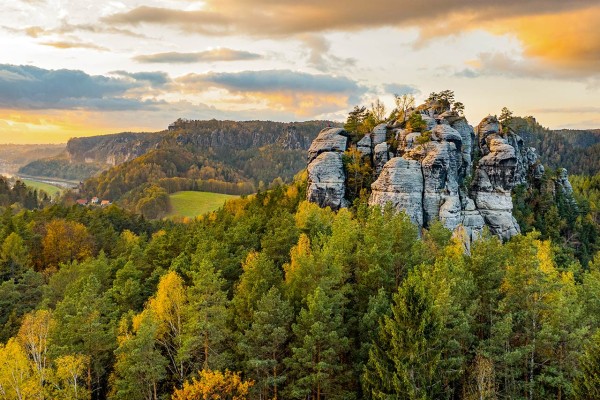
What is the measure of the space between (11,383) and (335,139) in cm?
6123

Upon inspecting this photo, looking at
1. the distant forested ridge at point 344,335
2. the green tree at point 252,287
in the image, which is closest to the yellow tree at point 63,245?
the distant forested ridge at point 344,335

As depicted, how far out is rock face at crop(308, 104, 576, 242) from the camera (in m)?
68.6

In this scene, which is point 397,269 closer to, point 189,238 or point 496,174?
point 189,238

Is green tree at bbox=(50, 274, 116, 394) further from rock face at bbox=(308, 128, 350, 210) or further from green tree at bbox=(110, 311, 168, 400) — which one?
rock face at bbox=(308, 128, 350, 210)

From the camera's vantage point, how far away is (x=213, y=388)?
3098cm

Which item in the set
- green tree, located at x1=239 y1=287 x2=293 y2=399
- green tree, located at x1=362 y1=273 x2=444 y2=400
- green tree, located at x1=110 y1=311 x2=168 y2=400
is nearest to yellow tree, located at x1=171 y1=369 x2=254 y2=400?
green tree, located at x1=239 y1=287 x2=293 y2=399

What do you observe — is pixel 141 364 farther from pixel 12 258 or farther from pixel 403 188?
pixel 12 258

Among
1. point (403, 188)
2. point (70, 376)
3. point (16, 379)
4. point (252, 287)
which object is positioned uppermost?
point (403, 188)

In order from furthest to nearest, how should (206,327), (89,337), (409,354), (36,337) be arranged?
(89,337) → (36,337) → (206,327) → (409,354)

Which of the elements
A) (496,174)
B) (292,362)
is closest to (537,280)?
(292,362)

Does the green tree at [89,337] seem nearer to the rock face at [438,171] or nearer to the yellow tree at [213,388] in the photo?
the yellow tree at [213,388]

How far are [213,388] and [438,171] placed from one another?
50004 mm

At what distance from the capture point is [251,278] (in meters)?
39.3

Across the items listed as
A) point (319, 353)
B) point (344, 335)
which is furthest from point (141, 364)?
point (344, 335)
